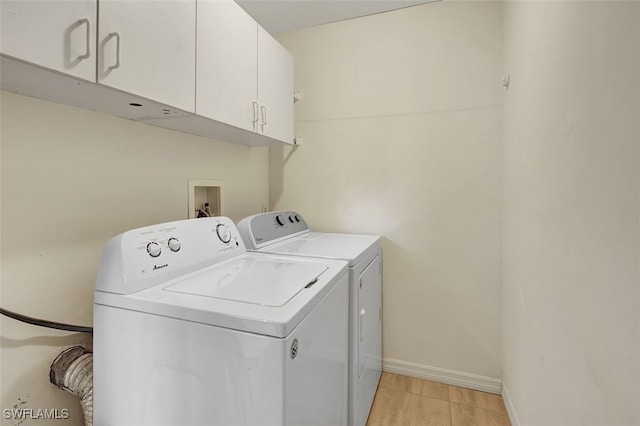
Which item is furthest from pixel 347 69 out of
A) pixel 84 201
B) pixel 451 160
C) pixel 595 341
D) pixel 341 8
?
pixel 595 341

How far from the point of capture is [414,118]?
205cm

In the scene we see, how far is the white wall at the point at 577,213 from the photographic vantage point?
66 centimetres

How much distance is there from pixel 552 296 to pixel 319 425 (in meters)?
0.91

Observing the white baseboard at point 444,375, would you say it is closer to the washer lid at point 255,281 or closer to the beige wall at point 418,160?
the beige wall at point 418,160

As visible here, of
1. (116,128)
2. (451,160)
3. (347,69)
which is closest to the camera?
(116,128)

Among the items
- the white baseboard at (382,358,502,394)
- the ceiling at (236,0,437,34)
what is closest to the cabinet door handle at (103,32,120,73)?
the ceiling at (236,0,437,34)

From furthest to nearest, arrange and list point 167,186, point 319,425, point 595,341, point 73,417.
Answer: point 167,186 < point 73,417 < point 319,425 < point 595,341

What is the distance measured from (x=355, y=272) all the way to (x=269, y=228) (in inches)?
24.8

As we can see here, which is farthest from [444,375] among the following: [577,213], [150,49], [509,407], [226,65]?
[150,49]

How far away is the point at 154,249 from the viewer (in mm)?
1041

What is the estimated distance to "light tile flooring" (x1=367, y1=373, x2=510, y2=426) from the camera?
1.68m

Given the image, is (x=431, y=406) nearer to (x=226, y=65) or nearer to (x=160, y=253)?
(x=160, y=253)

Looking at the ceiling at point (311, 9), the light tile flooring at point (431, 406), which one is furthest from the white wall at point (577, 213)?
the ceiling at point (311, 9)

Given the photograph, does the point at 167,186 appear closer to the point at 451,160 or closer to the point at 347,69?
the point at 347,69
